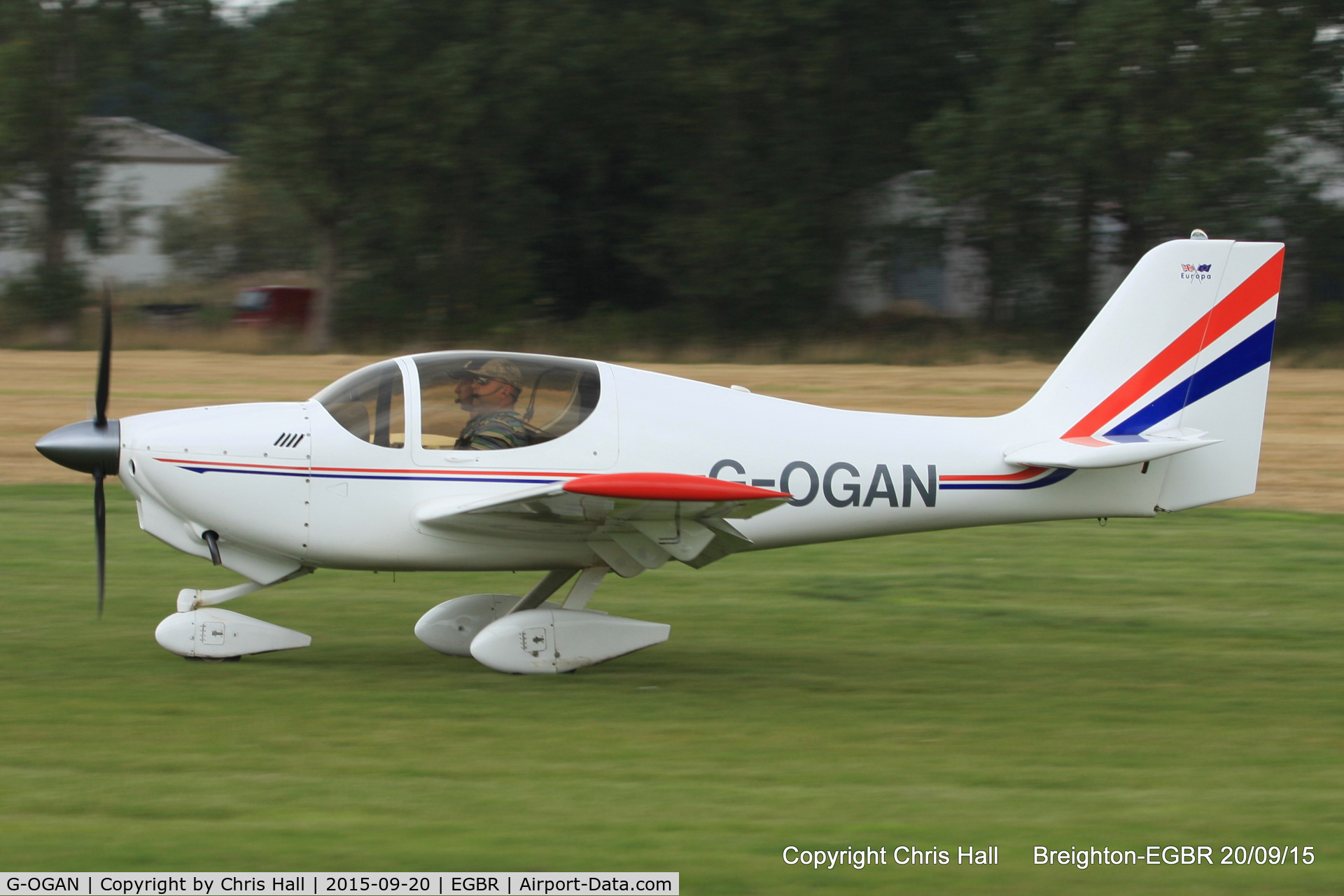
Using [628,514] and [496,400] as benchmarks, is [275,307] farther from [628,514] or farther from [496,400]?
[628,514]

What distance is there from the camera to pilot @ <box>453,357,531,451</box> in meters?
6.82

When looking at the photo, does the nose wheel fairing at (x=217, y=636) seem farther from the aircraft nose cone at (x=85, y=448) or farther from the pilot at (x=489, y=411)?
the pilot at (x=489, y=411)

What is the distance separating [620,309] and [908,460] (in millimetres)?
22366

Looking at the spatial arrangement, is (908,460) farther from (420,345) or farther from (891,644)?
(420,345)

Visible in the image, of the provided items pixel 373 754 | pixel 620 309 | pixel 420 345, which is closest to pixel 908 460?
pixel 373 754

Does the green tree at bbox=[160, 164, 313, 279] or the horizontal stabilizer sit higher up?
the green tree at bbox=[160, 164, 313, 279]

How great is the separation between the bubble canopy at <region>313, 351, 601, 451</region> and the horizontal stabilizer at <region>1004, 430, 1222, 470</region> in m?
2.42

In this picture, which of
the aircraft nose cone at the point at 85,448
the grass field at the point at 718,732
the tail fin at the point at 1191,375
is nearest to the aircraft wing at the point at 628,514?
the grass field at the point at 718,732

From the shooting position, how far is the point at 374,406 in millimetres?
6832

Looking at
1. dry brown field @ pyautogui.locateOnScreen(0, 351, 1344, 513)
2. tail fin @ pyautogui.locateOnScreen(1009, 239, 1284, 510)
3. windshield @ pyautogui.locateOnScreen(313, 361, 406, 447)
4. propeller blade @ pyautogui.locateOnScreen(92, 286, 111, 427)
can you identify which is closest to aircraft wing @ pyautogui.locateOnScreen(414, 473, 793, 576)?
windshield @ pyautogui.locateOnScreen(313, 361, 406, 447)

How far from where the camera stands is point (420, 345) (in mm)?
26609

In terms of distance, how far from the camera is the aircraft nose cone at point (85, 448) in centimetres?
659

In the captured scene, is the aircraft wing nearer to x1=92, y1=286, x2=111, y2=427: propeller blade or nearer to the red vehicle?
x1=92, y1=286, x2=111, y2=427: propeller blade

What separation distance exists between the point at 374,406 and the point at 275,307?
80.5 ft
